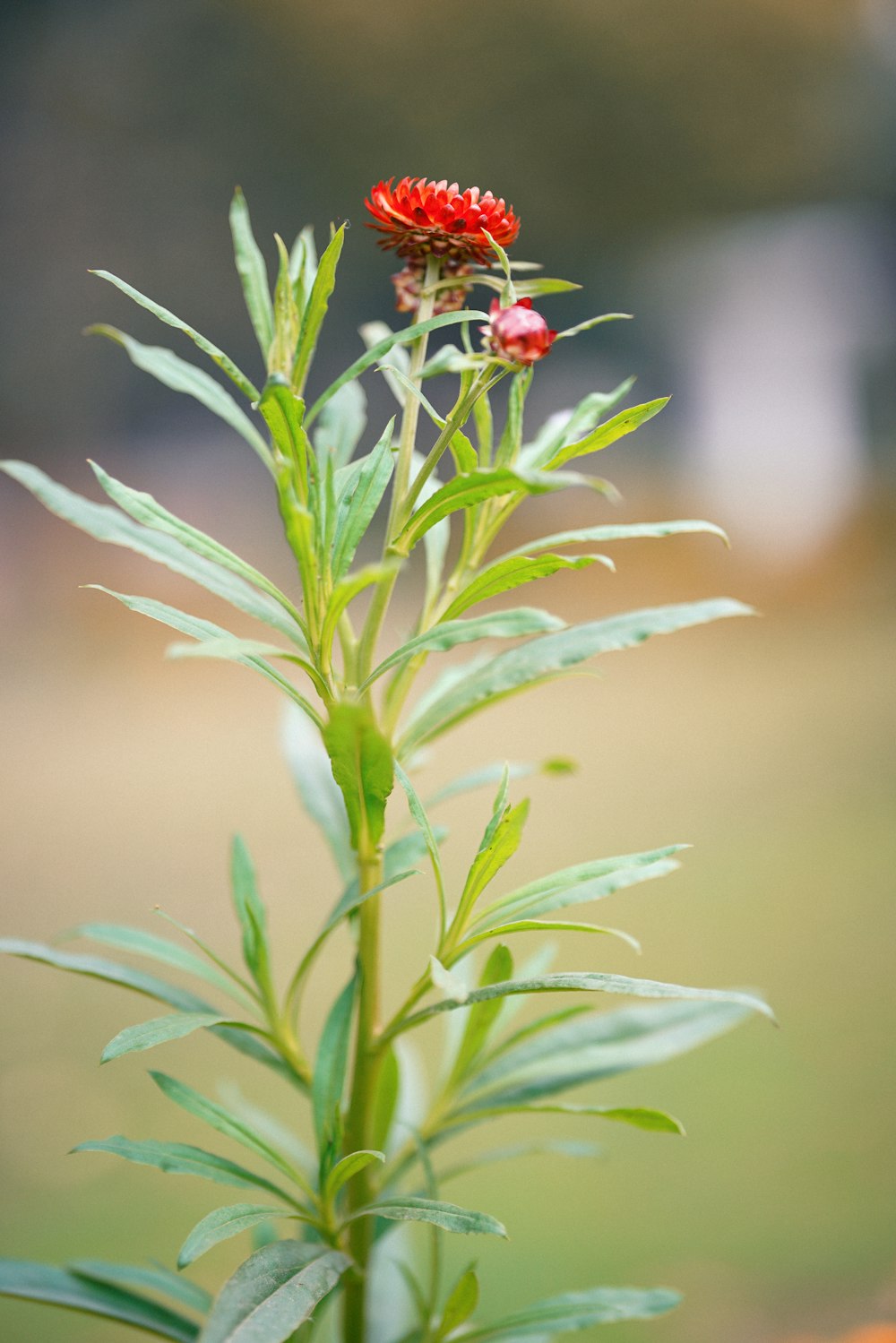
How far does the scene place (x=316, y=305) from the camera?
1.94 ft

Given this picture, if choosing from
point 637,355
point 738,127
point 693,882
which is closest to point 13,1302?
point 693,882

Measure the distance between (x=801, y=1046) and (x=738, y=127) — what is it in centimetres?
250

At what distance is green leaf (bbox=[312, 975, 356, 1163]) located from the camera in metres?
0.68

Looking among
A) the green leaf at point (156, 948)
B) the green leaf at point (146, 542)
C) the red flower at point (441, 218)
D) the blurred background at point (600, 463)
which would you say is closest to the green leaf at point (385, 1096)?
the green leaf at point (156, 948)

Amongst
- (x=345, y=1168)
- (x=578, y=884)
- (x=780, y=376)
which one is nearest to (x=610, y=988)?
(x=578, y=884)

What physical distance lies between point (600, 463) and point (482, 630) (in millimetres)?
2495

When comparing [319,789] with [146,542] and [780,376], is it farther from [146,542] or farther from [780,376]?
[780,376]

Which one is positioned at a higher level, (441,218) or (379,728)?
(441,218)

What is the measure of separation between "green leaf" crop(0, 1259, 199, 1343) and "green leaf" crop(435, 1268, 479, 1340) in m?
0.18

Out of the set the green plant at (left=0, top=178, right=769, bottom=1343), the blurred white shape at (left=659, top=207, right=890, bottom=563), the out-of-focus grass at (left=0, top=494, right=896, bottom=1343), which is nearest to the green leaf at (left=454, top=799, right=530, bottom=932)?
the green plant at (left=0, top=178, right=769, bottom=1343)

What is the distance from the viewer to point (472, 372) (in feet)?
1.93

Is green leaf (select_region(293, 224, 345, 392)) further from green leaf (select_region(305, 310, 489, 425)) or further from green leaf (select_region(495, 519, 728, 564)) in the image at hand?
green leaf (select_region(495, 519, 728, 564))

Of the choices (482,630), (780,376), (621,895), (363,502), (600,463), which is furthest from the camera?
(780,376)

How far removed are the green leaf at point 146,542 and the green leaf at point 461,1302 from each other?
0.40 metres
